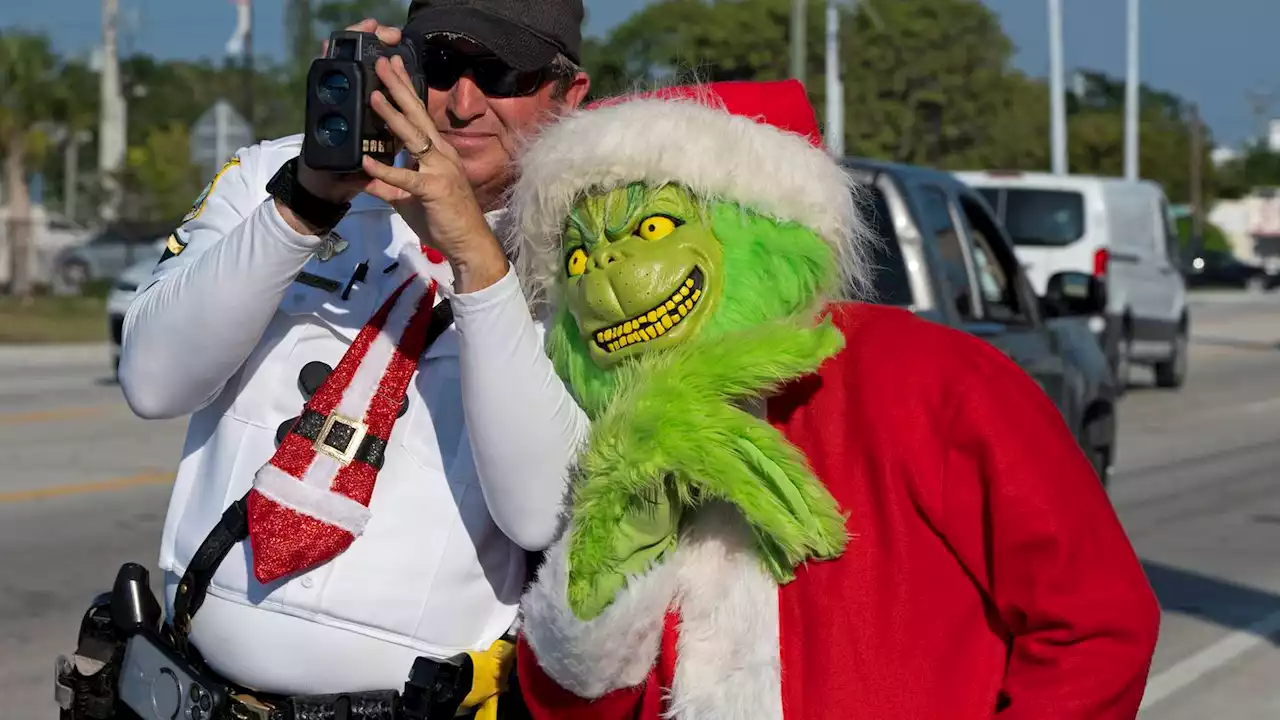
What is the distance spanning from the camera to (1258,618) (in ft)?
24.2

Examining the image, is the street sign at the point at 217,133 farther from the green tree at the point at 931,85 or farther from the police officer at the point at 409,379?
the green tree at the point at 931,85

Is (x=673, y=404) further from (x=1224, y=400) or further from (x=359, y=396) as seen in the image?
(x=1224, y=400)

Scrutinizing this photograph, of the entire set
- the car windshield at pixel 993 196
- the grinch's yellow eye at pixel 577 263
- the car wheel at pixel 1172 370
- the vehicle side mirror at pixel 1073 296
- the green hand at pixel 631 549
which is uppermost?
the grinch's yellow eye at pixel 577 263

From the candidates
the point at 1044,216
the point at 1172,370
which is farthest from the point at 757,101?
the point at 1172,370

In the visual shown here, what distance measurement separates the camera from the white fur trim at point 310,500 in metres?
2.45

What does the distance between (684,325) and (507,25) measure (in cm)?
68

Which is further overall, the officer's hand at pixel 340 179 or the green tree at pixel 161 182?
the green tree at pixel 161 182

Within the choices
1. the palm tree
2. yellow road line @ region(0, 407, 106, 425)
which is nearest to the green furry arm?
yellow road line @ region(0, 407, 106, 425)

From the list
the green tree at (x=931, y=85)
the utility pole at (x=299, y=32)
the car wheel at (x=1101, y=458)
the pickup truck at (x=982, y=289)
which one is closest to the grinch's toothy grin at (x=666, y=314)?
the pickup truck at (x=982, y=289)

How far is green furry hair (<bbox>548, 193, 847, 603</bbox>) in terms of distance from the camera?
2.19 m

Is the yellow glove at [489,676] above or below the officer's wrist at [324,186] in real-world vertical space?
below

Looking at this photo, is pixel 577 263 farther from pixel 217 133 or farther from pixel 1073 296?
pixel 217 133

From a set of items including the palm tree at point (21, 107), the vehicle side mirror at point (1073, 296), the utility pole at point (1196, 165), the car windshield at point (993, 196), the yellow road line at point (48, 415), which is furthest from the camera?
the utility pole at point (1196, 165)

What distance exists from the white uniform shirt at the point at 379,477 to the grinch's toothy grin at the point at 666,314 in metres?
0.13
